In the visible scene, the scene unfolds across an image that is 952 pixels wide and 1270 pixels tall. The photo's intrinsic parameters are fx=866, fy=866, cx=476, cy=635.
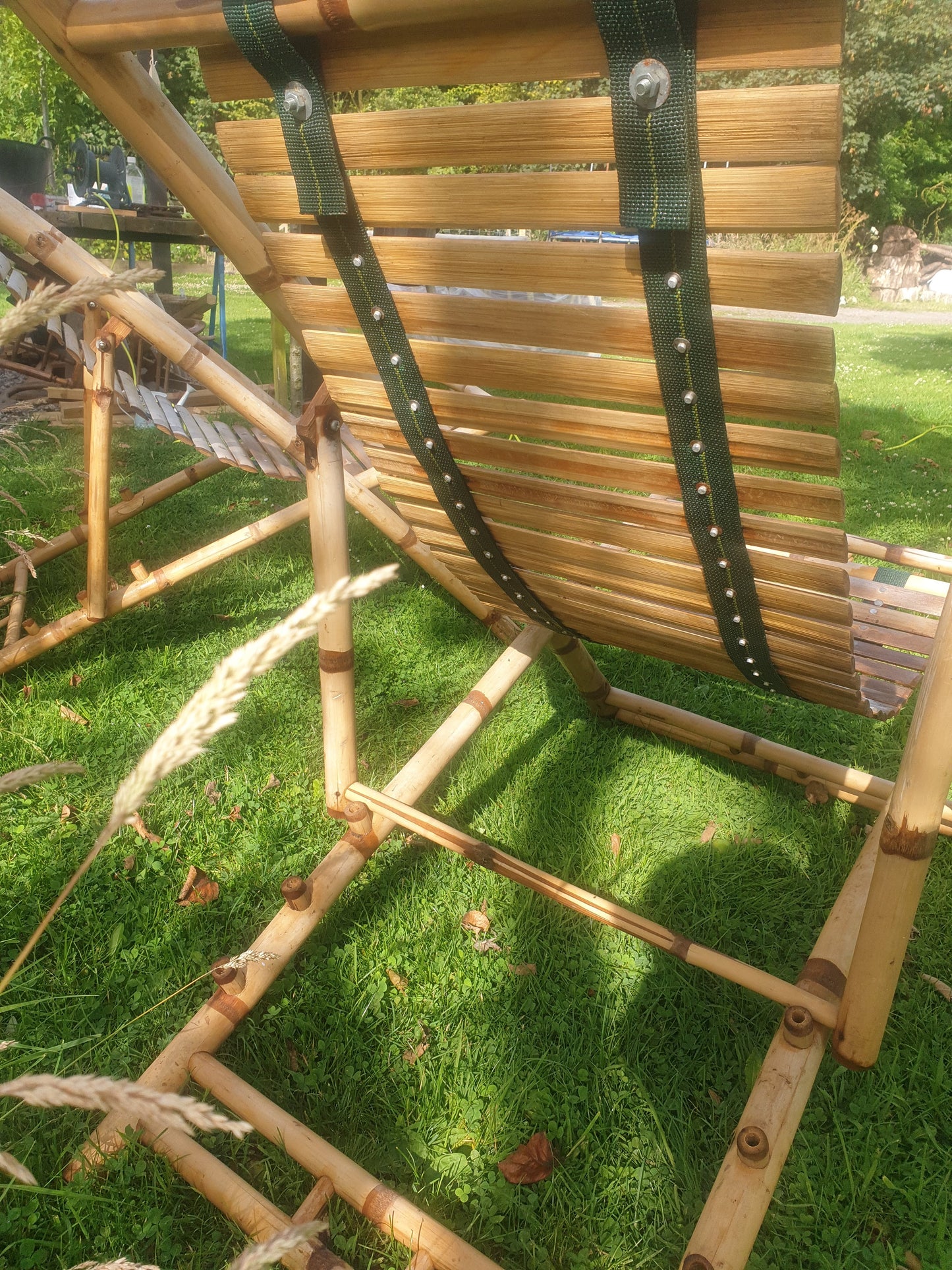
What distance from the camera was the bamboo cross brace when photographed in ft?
4.66

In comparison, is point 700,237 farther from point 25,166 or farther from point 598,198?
point 25,166

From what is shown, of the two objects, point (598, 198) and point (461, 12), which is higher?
point (461, 12)

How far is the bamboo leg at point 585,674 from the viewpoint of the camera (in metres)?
2.33

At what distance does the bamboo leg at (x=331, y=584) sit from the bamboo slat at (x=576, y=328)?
0.27 meters

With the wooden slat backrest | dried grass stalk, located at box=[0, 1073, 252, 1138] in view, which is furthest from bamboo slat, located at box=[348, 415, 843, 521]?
dried grass stalk, located at box=[0, 1073, 252, 1138]

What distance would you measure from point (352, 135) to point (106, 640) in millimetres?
2438

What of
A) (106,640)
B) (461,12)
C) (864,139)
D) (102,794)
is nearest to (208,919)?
(102,794)

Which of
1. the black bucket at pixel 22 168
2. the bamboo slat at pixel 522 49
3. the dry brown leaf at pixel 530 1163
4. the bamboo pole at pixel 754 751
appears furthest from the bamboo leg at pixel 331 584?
the black bucket at pixel 22 168

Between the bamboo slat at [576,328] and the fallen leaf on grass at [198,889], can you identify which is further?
the fallen leaf on grass at [198,889]

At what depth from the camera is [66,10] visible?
4.00ft

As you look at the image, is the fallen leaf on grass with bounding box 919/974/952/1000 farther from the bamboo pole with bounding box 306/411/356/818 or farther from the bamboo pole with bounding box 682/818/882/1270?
the bamboo pole with bounding box 306/411/356/818

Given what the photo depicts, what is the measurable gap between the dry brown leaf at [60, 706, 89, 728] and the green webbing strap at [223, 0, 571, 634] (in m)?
1.61

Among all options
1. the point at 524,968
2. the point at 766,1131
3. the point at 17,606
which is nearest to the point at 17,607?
the point at 17,606

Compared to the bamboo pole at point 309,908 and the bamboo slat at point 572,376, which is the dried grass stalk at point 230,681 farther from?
the bamboo pole at point 309,908
